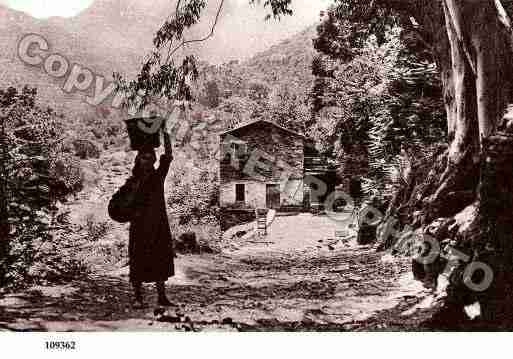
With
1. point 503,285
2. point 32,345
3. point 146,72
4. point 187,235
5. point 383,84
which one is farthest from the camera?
point 383,84

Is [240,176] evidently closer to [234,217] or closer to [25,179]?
[234,217]

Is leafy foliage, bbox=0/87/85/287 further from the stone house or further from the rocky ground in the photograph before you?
the stone house

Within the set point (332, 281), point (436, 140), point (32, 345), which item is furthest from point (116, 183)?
point (436, 140)


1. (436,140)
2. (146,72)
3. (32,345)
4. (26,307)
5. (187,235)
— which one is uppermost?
(146,72)

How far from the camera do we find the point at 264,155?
16.3ft

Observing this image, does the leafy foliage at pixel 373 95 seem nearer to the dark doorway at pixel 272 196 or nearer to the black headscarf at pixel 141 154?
the dark doorway at pixel 272 196

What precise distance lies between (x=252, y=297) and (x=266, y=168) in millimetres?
1339

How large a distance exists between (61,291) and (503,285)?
404 cm

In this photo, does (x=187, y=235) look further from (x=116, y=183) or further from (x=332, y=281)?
(x=332, y=281)

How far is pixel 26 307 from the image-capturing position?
14.3 feet

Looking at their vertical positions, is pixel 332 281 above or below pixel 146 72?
below

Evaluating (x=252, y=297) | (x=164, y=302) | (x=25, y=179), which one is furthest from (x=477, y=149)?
(x=25, y=179)

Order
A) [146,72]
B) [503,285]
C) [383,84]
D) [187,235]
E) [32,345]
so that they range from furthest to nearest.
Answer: [383,84] < [146,72] < [187,235] < [32,345] < [503,285]

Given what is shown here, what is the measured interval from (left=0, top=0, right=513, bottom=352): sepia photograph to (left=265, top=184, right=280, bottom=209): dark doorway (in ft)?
0.06
